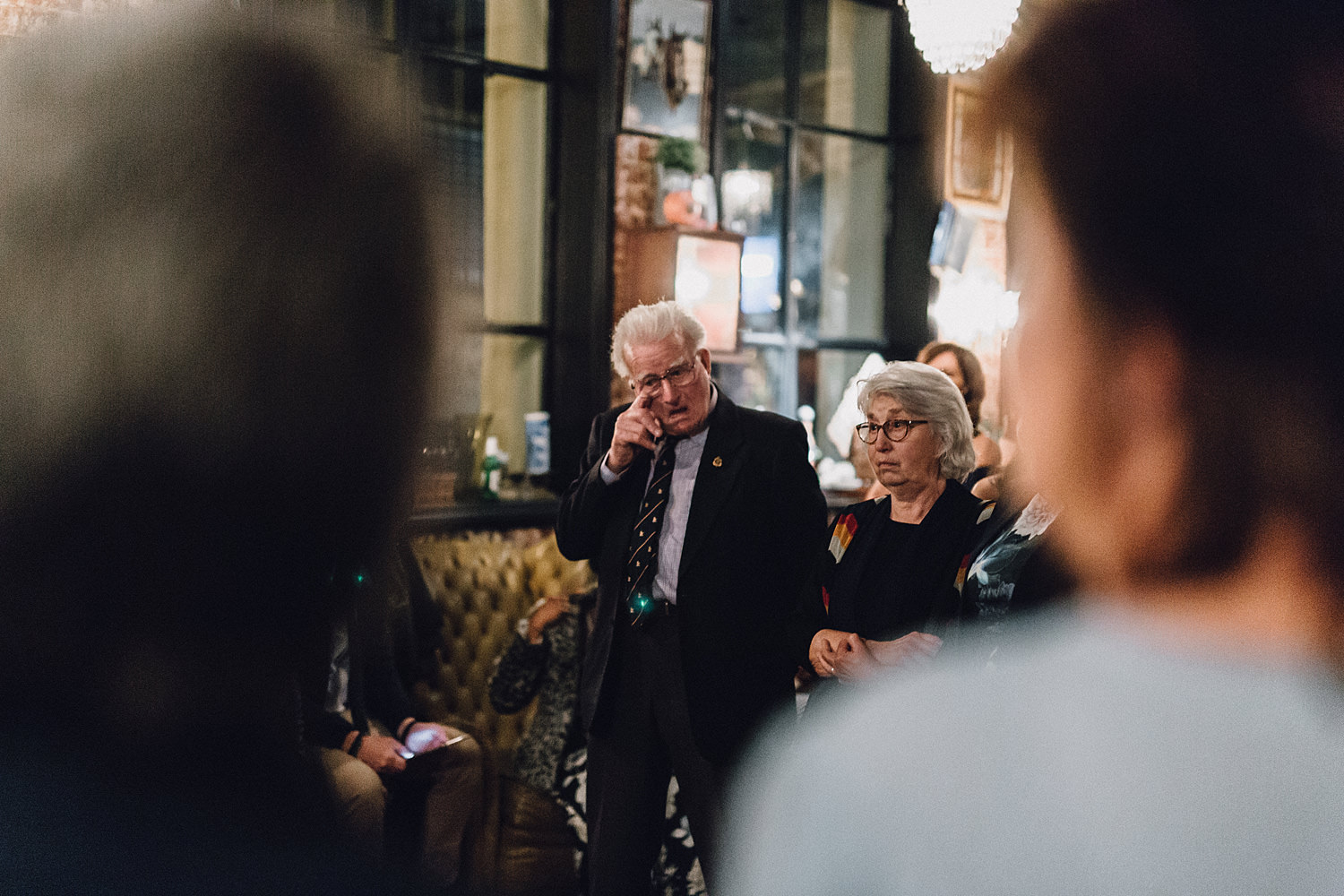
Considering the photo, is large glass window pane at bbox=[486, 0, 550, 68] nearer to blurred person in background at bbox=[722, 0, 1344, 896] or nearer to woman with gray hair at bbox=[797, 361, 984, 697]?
woman with gray hair at bbox=[797, 361, 984, 697]

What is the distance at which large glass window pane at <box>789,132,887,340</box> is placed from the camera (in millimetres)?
6258

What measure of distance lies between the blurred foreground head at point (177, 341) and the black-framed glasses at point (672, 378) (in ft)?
7.45

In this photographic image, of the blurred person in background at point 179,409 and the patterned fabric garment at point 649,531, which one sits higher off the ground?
the blurred person in background at point 179,409

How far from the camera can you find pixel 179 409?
33 cm

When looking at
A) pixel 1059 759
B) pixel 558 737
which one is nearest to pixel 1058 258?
pixel 1059 759

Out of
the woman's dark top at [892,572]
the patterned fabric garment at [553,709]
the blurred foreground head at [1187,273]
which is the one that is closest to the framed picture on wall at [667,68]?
the patterned fabric garment at [553,709]

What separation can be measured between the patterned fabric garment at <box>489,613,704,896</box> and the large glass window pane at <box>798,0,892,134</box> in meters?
3.86

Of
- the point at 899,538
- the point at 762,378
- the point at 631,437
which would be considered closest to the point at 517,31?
the point at 762,378

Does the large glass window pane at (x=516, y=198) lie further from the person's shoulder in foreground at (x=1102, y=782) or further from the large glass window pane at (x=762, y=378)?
the person's shoulder in foreground at (x=1102, y=782)

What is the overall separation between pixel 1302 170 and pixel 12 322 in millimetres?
567

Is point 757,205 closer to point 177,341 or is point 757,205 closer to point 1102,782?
point 1102,782

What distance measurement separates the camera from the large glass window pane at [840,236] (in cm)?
626

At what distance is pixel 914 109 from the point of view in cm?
644

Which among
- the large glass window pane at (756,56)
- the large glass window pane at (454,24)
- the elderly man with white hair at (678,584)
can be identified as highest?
the large glass window pane at (756,56)
